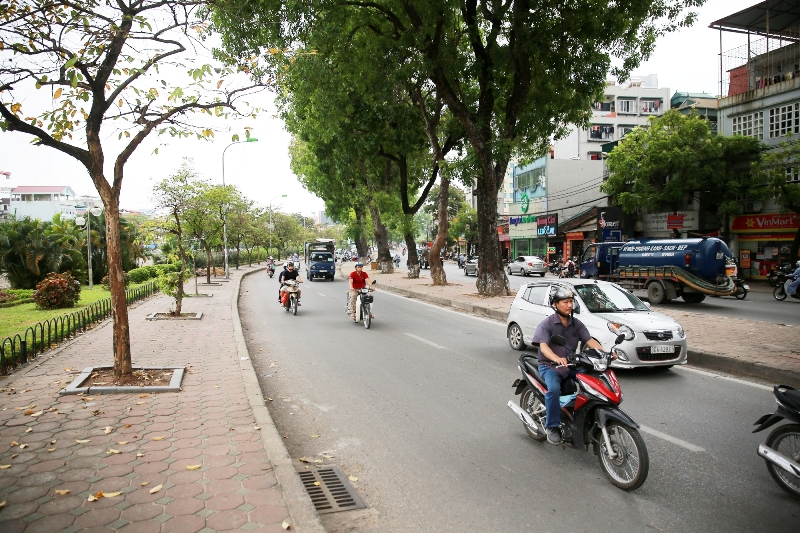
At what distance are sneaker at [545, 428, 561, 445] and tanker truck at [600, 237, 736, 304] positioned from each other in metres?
15.0

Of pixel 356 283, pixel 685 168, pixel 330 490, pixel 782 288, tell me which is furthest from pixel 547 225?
pixel 330 490

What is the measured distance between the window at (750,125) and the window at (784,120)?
66 centimetres

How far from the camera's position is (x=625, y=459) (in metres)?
4.29

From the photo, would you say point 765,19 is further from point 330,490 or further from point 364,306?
point 330,490

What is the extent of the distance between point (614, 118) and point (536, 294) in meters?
54.9

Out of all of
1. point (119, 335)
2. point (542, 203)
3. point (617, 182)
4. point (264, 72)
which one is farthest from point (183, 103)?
point (542, 203)

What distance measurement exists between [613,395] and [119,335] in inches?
239

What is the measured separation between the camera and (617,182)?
33094 millimetres

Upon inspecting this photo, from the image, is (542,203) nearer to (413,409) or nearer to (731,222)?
(731,222)

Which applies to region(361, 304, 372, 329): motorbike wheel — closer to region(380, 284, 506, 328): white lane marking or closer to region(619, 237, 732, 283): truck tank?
region(380, 284, 506, 328): white lane marking

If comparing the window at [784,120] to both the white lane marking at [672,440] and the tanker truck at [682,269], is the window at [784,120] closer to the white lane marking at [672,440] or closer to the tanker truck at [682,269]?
the tanker truck at [682,269]

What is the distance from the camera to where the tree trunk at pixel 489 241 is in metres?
18.3

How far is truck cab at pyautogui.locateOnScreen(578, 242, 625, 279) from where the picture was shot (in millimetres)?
22000

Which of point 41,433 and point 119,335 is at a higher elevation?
point 119,335
